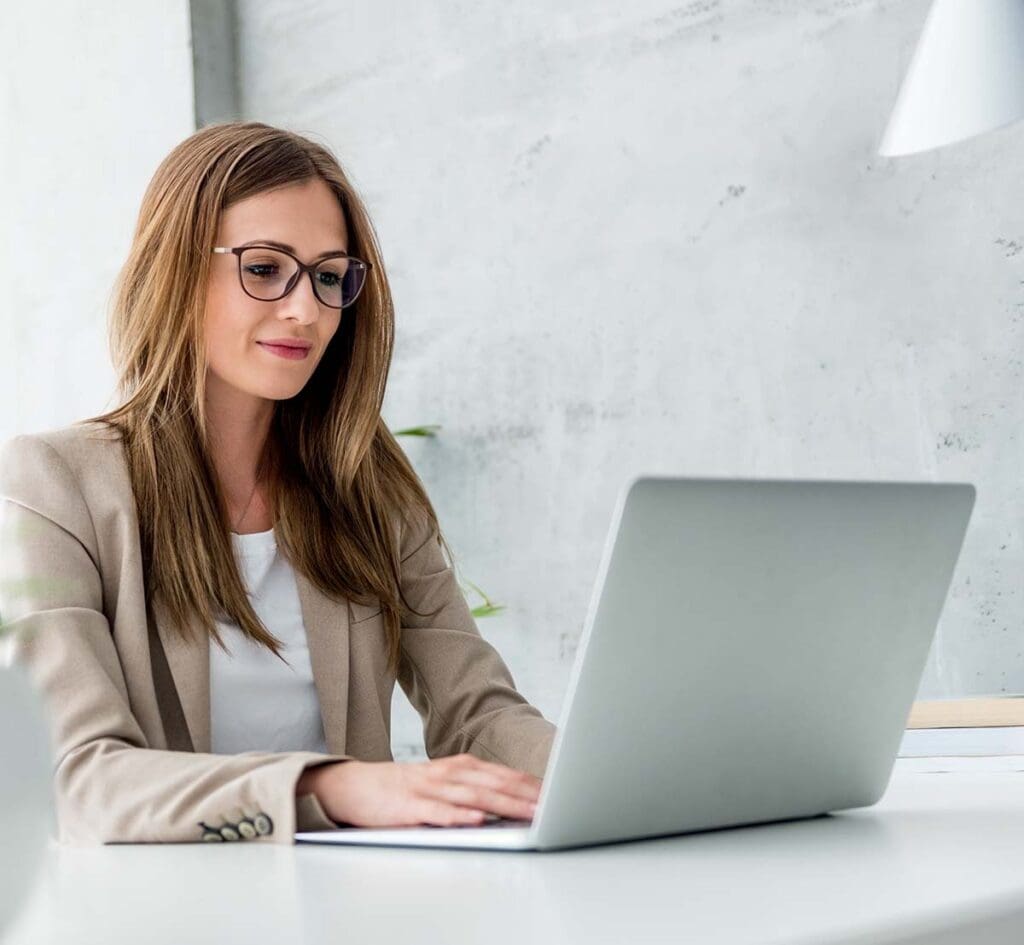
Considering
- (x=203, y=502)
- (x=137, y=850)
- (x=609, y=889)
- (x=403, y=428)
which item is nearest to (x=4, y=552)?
(x=203, y=502)

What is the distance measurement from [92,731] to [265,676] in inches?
16.6

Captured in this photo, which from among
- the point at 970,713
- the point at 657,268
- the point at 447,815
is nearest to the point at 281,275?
the point at 447,815

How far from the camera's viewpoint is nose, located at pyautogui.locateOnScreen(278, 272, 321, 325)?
179 centimetres

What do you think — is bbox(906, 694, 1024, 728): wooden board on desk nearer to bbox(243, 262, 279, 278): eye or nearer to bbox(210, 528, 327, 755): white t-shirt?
bbox(210, 528, 327, 755): white t-shirt

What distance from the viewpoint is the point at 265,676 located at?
1.72 m

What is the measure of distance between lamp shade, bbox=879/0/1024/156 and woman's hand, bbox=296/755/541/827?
49.9 inches

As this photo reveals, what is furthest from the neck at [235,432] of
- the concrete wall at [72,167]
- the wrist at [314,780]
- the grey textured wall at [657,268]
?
the concrete wall at [72,167]

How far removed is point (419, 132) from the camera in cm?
343

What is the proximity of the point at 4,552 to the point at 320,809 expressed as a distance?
529 mm

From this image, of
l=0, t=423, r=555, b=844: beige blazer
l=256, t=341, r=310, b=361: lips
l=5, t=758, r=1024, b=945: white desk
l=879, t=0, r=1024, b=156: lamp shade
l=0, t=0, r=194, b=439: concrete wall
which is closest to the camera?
l=5, t=758, r=1024, b=945: white desk

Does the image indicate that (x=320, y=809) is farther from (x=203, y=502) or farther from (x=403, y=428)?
(x=403, y=428)

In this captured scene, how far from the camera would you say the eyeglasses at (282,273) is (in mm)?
1771

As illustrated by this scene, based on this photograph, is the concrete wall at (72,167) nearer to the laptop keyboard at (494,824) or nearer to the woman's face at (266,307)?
the woman's face at (266,307)

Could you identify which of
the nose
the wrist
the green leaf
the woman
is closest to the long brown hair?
the woman
